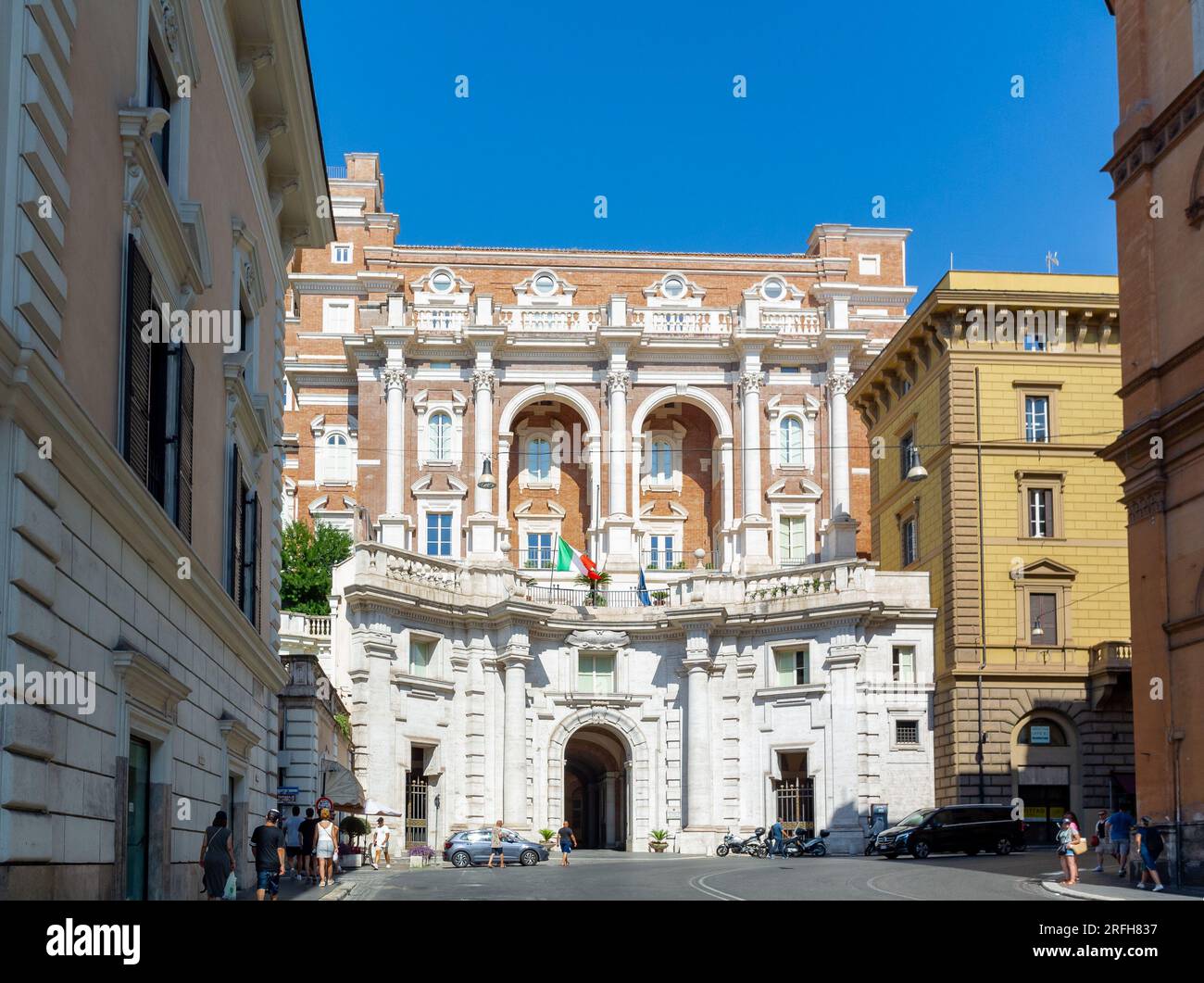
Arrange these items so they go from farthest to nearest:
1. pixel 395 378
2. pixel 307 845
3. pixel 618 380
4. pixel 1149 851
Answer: pixel 618 380
pixel 395 378
pixel 307 845
pixel 1149 851

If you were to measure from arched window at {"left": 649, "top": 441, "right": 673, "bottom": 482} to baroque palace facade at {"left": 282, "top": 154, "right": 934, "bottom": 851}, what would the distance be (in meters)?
0.15

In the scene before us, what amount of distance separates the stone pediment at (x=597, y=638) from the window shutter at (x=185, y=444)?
3508cm

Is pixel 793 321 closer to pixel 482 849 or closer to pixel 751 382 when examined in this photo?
pixel 751 382

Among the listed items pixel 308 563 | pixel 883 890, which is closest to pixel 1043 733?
pixel 883 890

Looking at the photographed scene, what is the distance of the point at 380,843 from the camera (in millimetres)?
43094

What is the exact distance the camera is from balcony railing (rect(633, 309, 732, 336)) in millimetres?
73062

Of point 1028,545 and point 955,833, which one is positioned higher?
point 1028,545

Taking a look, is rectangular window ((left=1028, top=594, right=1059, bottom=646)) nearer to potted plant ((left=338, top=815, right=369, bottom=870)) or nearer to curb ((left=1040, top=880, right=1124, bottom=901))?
curb ((left=1040, top=880, right=1124, bottom=901))

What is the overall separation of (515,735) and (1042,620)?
17.8 m

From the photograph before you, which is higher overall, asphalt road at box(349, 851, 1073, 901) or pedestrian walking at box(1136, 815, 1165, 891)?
pedestrian walking at box(1136, 815, 1165, 891)

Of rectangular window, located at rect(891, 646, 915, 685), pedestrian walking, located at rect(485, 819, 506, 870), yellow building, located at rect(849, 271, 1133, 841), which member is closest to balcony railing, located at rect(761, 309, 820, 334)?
yellow building, located at rect(849, 271, 1133, 841)

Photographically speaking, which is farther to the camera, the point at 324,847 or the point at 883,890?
the point at 324,847

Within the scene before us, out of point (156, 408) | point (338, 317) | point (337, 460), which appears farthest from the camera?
point (338, 317)

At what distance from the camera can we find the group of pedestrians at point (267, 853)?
18766 mm
